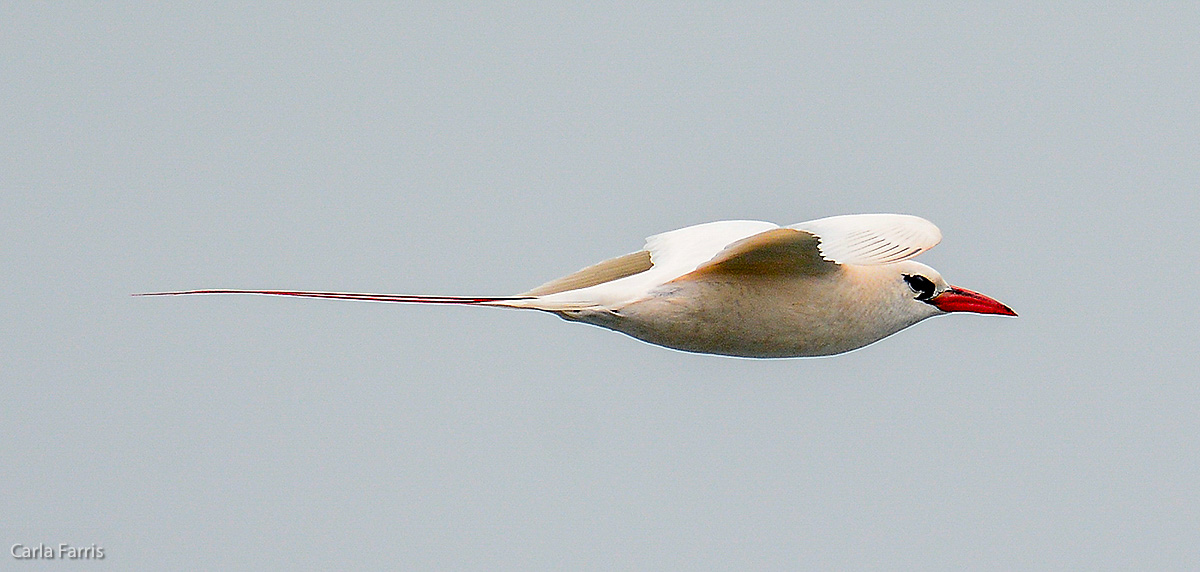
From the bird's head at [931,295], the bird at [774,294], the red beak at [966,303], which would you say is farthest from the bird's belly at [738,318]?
the red beak at [966,303]

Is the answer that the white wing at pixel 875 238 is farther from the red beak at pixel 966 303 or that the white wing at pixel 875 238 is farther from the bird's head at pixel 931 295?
the red beak at pixel 966 303

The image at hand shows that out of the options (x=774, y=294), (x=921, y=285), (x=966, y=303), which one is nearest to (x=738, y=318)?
(x=774, y=294)

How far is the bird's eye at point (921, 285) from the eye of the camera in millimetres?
7250

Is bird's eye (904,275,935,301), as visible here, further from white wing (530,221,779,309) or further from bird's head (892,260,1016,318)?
white wing (530,221,779,309)

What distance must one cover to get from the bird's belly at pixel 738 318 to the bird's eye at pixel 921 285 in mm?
462

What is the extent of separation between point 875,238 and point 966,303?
4.52 feet

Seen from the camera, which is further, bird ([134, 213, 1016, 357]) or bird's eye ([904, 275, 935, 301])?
bird's eye ([904, 275, 935, 301])

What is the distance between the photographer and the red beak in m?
7.37

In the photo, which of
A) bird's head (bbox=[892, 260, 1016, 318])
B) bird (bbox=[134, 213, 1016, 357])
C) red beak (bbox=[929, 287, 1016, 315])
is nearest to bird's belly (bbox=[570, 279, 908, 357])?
bird (bbox=[134, 213, 1016, 357])

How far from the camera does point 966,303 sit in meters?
7.42

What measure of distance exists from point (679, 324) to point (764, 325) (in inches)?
16.5

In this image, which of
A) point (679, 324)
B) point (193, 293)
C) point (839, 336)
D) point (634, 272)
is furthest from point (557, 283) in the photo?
point (193, 293)

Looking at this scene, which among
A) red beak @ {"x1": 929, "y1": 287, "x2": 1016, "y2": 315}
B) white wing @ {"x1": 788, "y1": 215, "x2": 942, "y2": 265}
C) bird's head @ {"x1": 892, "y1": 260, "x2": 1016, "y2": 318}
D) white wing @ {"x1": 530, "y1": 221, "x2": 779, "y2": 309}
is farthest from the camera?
red beak @ {"x1": 929, "y1": 287, "x2": 1016, "y2": 315}

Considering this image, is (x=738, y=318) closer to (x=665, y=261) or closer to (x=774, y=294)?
(x=774, y=294)
